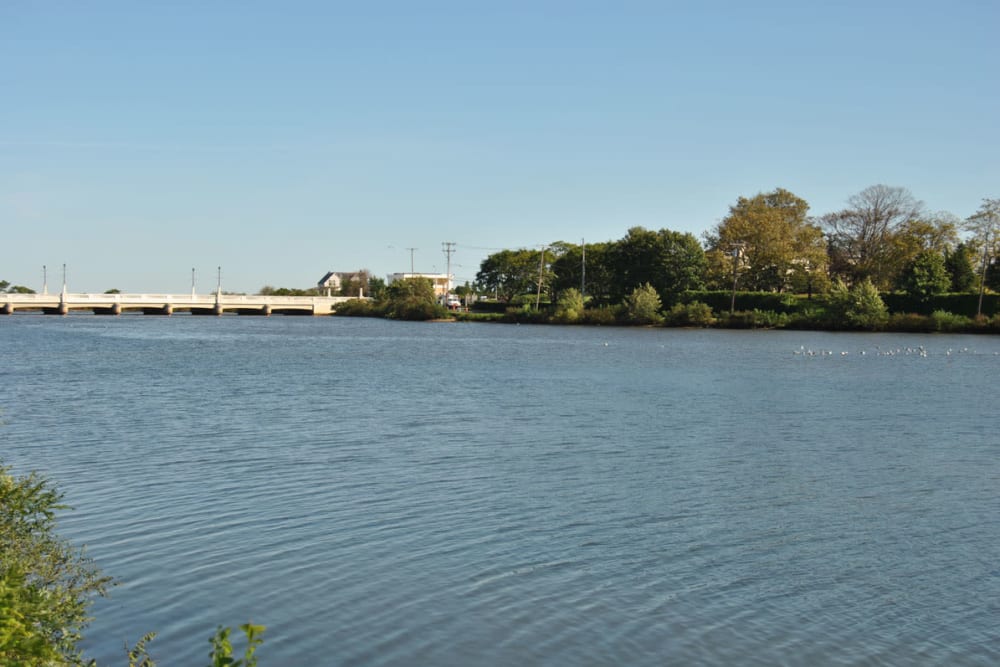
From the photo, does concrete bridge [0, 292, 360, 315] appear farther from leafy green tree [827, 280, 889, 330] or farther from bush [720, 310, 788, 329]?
leafy green tree [827, 280, 889, 330]

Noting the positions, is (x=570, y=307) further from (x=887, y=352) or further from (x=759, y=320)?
(x=887, y=352)

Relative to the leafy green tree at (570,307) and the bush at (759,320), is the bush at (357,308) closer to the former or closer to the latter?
the leafy green tree at (570,307)

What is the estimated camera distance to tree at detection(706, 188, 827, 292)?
322 ft

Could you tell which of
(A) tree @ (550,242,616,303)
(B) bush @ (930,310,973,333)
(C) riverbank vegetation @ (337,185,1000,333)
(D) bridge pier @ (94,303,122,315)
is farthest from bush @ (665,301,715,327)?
(D) bridge pier @ (94,303,122,315)

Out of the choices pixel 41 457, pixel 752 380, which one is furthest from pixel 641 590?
pixel 752 380

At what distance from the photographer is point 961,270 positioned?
91.6 m

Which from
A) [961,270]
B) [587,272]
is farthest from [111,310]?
[961,270]

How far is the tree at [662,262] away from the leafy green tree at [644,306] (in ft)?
3.58

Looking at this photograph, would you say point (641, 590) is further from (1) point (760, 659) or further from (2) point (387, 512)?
(2) point (387, 512)

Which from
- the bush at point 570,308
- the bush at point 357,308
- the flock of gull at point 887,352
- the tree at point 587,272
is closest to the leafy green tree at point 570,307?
the bush at point 570,308

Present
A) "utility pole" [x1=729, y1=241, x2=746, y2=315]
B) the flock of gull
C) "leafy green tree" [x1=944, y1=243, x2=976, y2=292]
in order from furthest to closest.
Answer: "utility pole" [x1=729, y1=241, x2=746, y2=315] → "leafy green tree" [x1=944, y1=243, x2=976, y2=292] → the flock of gull

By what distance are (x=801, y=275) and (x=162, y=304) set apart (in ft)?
290

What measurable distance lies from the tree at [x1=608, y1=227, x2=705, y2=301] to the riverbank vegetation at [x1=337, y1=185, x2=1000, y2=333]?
13 centimetres

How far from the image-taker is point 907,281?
89.2m
